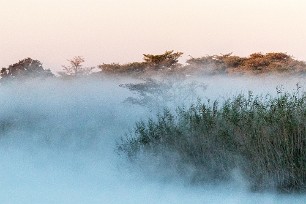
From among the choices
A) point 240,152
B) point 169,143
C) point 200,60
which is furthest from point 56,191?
point 200,60

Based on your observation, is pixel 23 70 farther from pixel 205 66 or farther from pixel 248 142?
pixel 248 142

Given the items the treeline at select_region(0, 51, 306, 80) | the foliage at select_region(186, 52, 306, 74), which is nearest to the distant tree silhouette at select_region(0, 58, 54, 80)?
the treeline at select_region(0, 51, 306, 80)

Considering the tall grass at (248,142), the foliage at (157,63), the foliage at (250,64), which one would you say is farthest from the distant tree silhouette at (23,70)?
the tall grass at (248,142)

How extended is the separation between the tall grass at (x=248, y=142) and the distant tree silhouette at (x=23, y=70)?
26.8 meters

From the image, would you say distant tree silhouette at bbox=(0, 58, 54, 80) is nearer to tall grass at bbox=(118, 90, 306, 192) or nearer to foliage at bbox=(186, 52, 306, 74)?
foliage at bbox=(186, 52, 306, 74)

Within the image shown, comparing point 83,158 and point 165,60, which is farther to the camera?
point 165,60

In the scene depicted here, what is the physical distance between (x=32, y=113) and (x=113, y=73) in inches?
345

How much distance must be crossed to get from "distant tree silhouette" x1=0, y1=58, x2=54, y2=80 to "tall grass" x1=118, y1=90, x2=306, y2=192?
26.8 meters

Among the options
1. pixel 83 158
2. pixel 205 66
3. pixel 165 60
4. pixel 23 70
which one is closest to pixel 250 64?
pixel 205 66

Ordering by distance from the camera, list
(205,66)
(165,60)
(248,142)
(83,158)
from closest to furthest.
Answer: (248,142) → (83,158) → (165,60) → (205,66)

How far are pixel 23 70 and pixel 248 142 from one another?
1131 inches

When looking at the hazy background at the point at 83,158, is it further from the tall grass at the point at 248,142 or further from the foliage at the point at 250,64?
the foliage at the point at 250,64

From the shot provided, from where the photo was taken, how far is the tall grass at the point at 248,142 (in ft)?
36.9

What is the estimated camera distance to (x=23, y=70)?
38.7m
